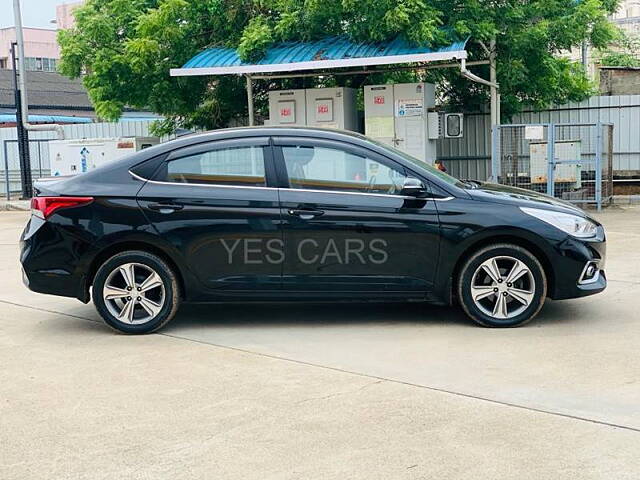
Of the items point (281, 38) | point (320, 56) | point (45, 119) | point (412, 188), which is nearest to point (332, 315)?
point (412, 188)

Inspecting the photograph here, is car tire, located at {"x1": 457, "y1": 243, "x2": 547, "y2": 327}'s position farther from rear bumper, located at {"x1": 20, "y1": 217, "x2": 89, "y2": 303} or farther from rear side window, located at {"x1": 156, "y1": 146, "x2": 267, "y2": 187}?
rear bumper, located at {"x1": 20, "y1": 217, "x2": 89, "y2": 303}

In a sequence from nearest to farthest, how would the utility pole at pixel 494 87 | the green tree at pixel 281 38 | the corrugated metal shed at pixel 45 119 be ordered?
the green tree at pixel 281 38 < the utility pole at pixel 494 87 < the corrugated metal shed at pixel 45 119

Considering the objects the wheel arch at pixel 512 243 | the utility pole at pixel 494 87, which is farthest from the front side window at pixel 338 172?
the utility pole at pixel 494 87

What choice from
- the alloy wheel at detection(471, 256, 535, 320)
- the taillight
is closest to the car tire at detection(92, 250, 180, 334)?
the taillight

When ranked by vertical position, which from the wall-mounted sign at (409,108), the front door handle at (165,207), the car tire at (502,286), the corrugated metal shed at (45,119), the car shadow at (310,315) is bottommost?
the car shadow at (310,315)

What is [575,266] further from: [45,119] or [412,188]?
[45,119]

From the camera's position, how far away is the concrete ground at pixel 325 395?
444 centimetres

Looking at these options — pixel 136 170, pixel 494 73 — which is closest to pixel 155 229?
pixel 136 170

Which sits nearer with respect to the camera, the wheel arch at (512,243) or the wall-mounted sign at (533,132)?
the wheel arch at (512,243)

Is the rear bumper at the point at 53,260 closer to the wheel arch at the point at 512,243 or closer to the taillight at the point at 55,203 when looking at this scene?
the taillight at the point at 55,203

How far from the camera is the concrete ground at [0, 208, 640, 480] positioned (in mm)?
4438

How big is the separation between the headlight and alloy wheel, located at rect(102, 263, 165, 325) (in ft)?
10.1

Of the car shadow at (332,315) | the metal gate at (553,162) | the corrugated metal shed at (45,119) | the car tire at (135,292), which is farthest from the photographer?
the corrugated metal shed at (45,119)

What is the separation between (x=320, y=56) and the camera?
57.3ft
